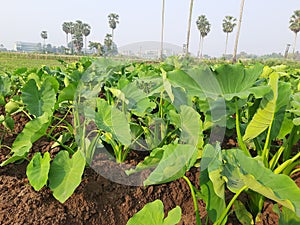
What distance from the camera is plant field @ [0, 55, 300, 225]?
100 centimetres

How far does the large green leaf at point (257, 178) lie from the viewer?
0.84 meters

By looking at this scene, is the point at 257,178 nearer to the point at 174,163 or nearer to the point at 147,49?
the point at 174,163

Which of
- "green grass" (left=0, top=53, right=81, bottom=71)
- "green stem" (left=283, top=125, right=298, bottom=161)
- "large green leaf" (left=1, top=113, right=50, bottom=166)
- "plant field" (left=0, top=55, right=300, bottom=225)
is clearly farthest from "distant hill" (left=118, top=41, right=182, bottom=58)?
"green grass" (left=0, top=53, right=81, bottom=71)

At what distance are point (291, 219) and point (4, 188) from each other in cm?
131

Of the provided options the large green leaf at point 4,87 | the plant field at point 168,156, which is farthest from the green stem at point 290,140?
the large green leaf at point 4,87

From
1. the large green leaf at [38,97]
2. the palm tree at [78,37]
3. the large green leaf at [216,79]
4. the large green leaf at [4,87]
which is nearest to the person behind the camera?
the large green leaf at [216,79]

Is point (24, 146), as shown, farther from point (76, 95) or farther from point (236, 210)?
point (236, 210)

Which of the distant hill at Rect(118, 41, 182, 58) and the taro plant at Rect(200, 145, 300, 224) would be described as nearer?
the taro plant at Rect(200, 145, 300, 224)

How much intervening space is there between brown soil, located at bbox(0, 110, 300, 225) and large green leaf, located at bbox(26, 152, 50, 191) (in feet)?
0.53

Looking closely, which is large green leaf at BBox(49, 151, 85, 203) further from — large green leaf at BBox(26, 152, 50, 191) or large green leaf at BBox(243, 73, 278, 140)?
large green leaf at BBox(243, 73, 278, 140)

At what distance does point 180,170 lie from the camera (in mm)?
1018

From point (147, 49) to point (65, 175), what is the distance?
1.12 meters

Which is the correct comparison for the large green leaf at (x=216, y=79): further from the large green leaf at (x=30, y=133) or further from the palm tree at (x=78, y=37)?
the palm tree at (x=78, y=37)

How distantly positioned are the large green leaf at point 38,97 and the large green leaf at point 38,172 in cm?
37
